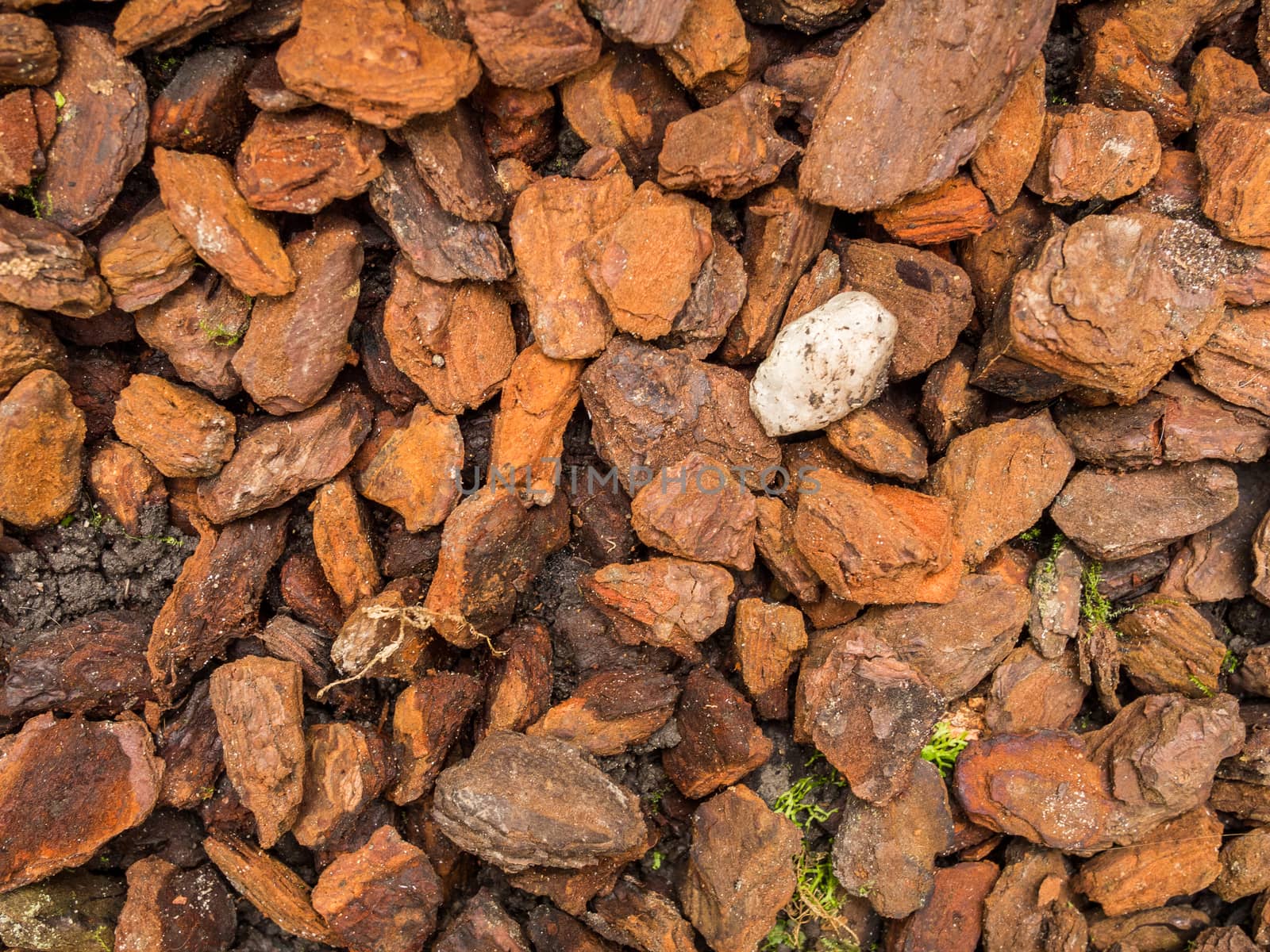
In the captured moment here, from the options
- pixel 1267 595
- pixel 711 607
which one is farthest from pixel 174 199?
pixel 1267 595

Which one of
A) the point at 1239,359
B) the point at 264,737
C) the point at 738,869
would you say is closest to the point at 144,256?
the point at 264,737

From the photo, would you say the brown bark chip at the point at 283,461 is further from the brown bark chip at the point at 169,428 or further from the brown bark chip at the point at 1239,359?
the brown bark chip at the point at 1239,359

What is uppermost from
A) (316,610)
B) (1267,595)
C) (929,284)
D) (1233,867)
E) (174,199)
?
(174,199)

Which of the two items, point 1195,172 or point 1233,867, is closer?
point 1195,172

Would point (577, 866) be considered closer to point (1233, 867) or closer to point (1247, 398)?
point (1233, 867)

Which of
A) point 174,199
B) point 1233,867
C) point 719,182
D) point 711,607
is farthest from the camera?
point 1233,867

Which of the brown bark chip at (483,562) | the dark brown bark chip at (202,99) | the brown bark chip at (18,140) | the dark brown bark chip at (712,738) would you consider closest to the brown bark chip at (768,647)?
the dark brown bark chip at (712,738)

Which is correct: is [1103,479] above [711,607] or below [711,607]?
above

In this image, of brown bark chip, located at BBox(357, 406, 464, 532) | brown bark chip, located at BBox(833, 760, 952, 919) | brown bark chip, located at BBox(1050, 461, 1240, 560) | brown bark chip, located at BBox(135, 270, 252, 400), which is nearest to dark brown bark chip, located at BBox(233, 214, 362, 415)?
brown bark chip, located at BBox(135, 270, 252, 400)

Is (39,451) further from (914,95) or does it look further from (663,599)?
(914,95)
